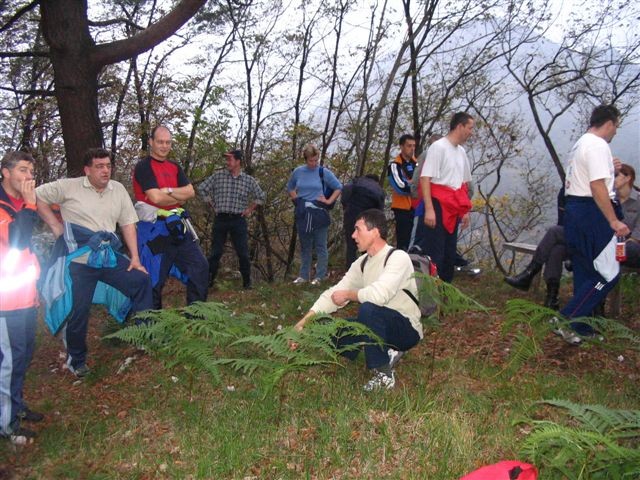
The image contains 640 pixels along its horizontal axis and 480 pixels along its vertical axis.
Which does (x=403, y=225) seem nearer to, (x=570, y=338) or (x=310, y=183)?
(x=310, y=183)

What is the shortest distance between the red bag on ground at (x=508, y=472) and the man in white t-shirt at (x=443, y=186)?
3724 mm

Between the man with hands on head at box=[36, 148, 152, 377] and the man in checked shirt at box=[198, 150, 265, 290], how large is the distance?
3028 mm

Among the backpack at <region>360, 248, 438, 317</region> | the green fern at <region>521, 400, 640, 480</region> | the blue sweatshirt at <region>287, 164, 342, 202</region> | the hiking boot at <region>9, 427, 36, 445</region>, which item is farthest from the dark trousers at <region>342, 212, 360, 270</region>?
the green fern at <region>521, 400, 640, 480</region>

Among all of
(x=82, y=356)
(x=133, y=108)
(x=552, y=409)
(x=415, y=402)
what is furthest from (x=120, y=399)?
(x=133, y=108)

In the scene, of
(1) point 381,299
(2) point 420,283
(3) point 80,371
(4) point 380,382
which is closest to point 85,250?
(3) point 80,371

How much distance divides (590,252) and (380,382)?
92.2 inches

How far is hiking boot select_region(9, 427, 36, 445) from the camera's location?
410cm

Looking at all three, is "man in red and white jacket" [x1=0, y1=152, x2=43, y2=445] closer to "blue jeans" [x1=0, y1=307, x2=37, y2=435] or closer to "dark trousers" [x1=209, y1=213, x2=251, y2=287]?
"blue jeans" [x1=0, y1=307, x2=37, y2=435]

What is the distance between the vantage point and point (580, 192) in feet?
16.5

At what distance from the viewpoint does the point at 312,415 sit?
12.8ft

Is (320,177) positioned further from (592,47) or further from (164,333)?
(592,47)

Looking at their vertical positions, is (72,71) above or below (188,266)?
above

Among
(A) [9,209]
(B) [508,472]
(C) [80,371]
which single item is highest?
(A) [9,209]

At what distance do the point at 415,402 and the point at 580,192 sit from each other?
101 inches
